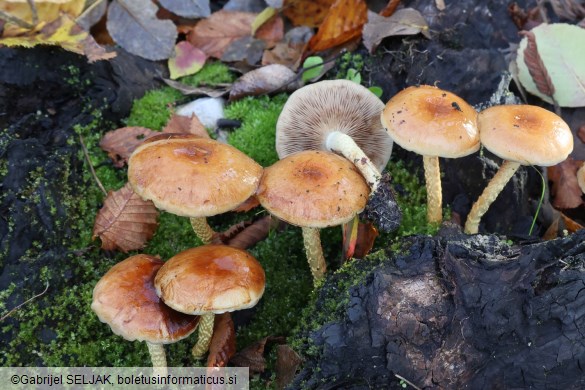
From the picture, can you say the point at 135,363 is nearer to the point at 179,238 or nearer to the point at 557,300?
the point at 179,238

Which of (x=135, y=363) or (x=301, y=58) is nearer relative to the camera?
(x=135, y=363)

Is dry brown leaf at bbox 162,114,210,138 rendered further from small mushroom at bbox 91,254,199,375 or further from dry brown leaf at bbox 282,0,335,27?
dry brown leaf at bbox 282,0,335,27

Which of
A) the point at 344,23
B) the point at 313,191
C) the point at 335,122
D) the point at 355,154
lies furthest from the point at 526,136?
the point at 344,23

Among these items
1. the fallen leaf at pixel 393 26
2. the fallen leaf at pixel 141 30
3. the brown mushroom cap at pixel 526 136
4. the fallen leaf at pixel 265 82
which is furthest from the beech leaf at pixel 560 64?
the fallen leaf at pixel 141 30

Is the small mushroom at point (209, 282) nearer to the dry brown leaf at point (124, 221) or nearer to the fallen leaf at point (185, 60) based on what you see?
the dry brown leaf at point (124, 221)

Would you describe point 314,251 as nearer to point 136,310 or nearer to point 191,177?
point 191,177

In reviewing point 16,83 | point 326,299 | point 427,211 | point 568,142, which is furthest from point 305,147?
point 16,83
